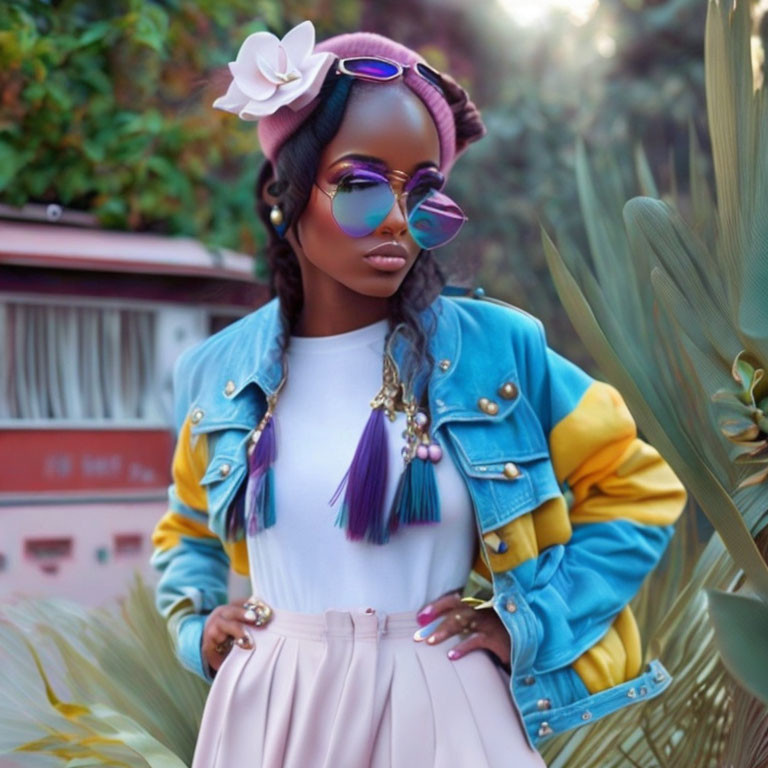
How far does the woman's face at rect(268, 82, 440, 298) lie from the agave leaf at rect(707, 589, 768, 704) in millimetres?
684

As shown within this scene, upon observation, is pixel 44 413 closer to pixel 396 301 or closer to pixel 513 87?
pixel 396 301

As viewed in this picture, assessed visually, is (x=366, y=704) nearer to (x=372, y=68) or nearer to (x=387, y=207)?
(x=387, y=207)

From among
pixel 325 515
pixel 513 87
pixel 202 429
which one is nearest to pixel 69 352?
pixel 202 429

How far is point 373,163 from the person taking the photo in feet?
5.82

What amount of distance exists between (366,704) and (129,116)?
2.46 m

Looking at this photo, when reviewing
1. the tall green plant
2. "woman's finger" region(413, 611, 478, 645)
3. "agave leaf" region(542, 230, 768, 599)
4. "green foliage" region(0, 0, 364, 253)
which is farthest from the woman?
"green foliage" region(0, 0, 364, 253)

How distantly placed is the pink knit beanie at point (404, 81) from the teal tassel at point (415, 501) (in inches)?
19.9

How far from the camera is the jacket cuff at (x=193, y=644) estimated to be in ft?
6.58

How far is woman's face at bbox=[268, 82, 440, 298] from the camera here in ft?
5.83

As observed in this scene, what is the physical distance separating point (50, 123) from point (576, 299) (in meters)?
2.41

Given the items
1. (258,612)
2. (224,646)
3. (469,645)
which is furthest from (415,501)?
(224,646)

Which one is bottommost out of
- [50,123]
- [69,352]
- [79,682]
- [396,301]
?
[79,682]

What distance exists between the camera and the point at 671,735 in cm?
209

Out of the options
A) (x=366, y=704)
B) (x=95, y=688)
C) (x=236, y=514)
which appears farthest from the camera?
(x=95, y=688)
